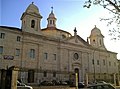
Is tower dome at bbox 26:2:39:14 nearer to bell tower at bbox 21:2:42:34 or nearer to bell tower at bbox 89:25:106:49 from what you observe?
bell tower at bbox 21:2:42:34

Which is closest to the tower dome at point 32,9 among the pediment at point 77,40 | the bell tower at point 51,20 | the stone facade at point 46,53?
the stone facade at point 46,53

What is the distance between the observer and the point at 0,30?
103ft

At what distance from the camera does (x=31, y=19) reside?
3706cm

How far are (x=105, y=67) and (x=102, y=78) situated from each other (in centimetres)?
1101

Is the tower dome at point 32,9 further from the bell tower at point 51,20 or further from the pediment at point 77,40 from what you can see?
the pediment at point 77,40

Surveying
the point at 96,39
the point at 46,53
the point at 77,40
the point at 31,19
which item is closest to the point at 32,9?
the point at 31,19

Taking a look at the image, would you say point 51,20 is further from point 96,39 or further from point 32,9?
point 96,39

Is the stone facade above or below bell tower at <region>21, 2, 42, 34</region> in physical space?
below

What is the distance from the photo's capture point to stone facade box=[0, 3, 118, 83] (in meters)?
31.7

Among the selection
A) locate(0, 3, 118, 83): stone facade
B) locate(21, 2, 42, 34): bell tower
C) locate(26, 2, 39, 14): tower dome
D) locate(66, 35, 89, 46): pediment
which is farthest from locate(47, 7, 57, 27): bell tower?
locate(26, 2, 39, 14): tower dome

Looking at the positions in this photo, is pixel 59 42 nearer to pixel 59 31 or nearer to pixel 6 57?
pixel 59 31

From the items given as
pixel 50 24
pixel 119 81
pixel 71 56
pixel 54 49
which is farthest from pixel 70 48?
pixel 119 81

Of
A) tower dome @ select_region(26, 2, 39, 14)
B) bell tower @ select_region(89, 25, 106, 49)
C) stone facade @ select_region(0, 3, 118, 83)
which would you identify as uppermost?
tower dome @ select_region(26, 2, 39, 14)

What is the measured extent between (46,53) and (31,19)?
7.42 meters
